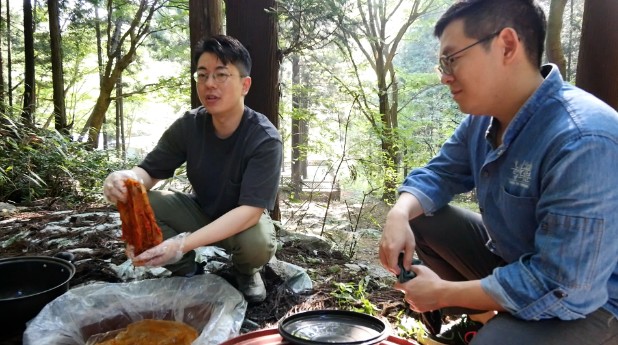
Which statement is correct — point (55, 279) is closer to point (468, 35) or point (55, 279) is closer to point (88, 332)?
point (88, 332)

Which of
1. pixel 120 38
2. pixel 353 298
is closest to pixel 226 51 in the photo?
pixel 353 298

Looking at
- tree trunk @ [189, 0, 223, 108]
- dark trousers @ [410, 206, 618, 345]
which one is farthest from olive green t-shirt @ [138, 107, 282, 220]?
tree trunk @ [189, 0, 223, 108]

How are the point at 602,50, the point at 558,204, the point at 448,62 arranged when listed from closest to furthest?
1. the point at 558,204
2. the point at 448,62
3. the point at 602,50

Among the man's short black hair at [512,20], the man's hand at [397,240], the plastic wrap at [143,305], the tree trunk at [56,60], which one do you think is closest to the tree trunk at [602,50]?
the man's short black hair at [512,20]

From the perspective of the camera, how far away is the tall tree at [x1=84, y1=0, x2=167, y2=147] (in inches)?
461

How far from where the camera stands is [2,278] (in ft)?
8.81

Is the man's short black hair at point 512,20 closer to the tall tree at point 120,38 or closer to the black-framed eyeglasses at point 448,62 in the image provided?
the black-framed eyeglasses at point 448,62

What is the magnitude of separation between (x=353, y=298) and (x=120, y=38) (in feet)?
41.7

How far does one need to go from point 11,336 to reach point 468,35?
262 centimetres

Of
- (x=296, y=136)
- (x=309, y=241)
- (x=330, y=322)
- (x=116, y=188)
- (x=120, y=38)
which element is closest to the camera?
(x=330, y=322)

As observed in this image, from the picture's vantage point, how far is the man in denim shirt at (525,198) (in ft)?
4.43

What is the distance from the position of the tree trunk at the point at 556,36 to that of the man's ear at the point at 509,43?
A: 3561 millimetres

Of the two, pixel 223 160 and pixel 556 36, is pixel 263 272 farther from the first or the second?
pixel 556 36

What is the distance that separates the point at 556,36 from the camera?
469 cm
